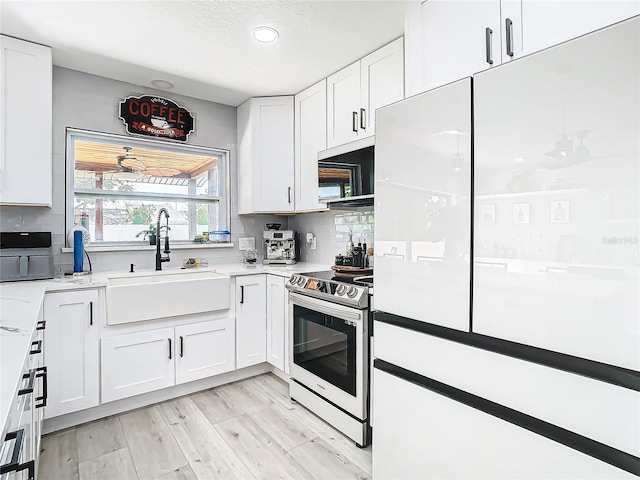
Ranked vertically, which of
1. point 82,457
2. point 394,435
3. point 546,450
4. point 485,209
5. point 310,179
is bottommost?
point 82,457

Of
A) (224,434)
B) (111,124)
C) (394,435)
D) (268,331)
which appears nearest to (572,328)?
(394,435)

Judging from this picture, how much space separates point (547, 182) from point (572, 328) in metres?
0.44

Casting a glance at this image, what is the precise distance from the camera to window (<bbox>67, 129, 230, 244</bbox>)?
296 cm

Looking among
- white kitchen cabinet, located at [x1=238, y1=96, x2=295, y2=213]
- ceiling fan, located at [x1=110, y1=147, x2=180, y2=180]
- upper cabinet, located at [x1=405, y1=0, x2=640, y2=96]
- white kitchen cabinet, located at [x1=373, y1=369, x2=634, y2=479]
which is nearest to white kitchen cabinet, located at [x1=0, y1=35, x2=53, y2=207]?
ceiling fan, located at [x1=110, y1=147, x2=180, y2=180]

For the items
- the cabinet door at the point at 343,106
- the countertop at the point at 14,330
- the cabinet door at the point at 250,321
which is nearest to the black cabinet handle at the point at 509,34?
the cabinet door at the point at 343,106

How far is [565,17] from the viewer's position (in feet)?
4.56

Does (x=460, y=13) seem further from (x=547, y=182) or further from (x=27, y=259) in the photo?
(x=27, y=259)

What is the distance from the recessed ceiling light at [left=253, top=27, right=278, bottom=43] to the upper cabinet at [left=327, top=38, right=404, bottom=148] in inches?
25.6

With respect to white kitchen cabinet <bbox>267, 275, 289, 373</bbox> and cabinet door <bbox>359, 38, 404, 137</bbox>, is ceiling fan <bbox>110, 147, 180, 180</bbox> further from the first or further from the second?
cabinet door <bbox>359, 38, 404, 137</bbox>

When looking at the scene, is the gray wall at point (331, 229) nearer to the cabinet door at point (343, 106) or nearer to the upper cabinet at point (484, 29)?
the cabinet door at point (343, 106)

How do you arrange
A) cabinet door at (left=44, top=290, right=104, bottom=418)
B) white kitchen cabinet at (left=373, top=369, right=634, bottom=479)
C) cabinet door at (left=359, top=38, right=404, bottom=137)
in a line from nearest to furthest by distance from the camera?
1. white kitchen cabinet at (left=373, top=369, right=634, bottom=479)
2. cabinet door at (left=44, top=290, right=104, bottom=418)
3. cabinet door at (left=359, top=38, right=404, bottom=137)

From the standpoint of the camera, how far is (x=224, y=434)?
7.36ft

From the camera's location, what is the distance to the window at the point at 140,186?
9.71 ft

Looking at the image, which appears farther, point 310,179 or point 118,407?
point 310,179
